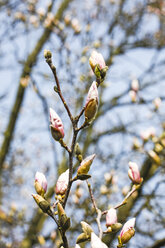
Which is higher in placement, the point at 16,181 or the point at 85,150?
the point at 85,150

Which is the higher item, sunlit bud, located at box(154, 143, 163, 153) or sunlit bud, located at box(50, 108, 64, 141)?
sunlit bud, located at box(50, 108, 64, 141)

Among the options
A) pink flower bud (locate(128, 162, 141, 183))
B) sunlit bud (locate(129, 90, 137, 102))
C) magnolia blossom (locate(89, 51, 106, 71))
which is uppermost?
magnolia blossom (locate(89, 51, 106, 71))

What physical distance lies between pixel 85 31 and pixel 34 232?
2877 millimetres

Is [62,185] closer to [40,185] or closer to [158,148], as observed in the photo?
[40,185]

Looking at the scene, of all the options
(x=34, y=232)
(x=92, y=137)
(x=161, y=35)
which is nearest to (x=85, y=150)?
(x=92, y=137)

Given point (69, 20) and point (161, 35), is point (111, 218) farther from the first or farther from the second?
point (161, 35)

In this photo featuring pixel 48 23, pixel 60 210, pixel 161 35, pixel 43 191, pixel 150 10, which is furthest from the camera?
pixel 150 10

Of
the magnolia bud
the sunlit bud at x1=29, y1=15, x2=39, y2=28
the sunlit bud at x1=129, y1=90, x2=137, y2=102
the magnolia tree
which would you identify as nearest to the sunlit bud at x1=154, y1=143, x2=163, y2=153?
the sunlit bud at x1=129, y1=90, x2=137, y2=102

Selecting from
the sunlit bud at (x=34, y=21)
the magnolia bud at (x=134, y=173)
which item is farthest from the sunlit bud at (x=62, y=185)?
the sunlit bud at (x=34, y=21)

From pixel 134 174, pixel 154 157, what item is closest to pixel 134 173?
pixel 134 174

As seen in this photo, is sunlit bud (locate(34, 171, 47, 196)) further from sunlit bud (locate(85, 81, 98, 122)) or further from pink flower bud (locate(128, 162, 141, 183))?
pink flower bud (locate(128, 162, 141, 183))

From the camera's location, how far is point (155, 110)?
3.20 m

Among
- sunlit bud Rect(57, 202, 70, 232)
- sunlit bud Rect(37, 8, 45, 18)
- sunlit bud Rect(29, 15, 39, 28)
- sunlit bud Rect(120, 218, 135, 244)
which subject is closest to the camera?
sunlit bud Rect(57, 202, 70, 232)

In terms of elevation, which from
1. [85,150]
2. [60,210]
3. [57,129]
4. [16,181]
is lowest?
[16,181]
